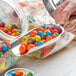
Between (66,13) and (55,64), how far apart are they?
0.40 meters

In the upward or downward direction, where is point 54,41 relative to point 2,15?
downward

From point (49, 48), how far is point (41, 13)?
1.20 feet

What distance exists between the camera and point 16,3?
1.14 meters

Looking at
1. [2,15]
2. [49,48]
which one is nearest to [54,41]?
[49,48]

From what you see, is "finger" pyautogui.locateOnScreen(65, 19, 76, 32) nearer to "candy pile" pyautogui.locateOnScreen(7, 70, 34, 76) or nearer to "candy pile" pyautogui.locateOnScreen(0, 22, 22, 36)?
"candy pile" pyautogui.locateOnScreen(7, 70, 34, 76)

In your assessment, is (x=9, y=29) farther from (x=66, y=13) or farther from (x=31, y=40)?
(x=66, y=13)

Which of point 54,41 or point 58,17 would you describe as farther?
point 54,41

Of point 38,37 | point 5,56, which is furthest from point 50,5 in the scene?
point 5,56

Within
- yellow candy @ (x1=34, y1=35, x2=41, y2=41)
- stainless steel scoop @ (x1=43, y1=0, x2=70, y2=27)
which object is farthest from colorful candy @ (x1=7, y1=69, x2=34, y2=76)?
stainless steel scoop @ (x1=43, y1=0, x2=70, y2=27)

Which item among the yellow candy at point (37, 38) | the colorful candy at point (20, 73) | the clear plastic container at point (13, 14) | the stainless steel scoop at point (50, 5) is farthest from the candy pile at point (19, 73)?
the stainless steel scoop at point (50, 5)

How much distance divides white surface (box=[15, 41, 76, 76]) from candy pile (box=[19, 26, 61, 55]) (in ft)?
0.21

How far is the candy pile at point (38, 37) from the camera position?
3.05 feet

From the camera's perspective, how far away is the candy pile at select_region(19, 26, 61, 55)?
3.05 feet

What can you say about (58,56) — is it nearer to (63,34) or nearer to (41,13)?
(63,34)
